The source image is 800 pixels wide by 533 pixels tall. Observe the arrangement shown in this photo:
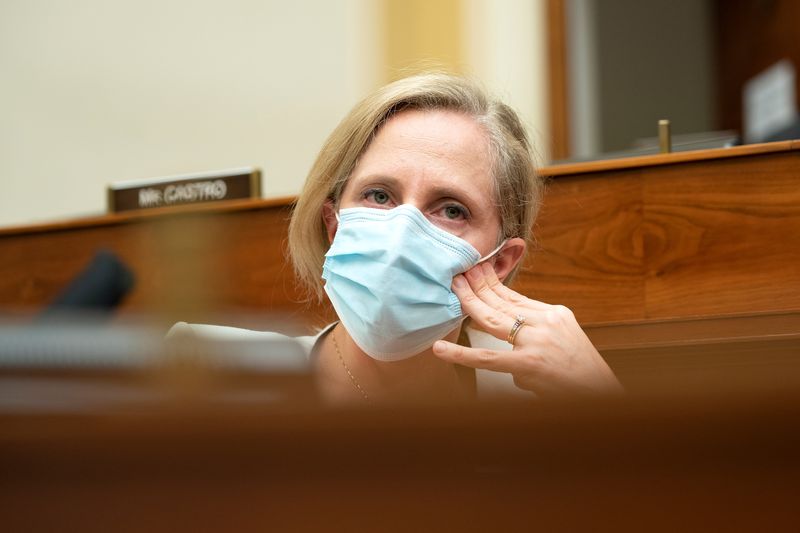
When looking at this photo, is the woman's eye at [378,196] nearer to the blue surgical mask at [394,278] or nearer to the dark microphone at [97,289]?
the blue surgical mask at [394,278]

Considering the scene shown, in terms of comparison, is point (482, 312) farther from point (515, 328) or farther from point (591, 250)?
point (591, 250)

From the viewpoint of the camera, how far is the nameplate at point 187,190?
1.55 m

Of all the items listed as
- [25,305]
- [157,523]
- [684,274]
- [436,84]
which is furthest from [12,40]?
[157,523]

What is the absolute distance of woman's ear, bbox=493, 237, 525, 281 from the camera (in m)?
1.21

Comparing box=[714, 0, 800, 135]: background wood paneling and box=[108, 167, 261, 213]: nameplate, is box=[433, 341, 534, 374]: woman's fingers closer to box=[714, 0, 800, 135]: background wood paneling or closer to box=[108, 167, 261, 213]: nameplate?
box=[108, 167, 261, 213]: nameplate

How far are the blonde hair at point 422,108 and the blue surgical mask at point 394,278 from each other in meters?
0.09

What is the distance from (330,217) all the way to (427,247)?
0.57 ft

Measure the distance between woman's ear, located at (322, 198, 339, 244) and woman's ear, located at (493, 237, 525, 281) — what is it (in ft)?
0.69

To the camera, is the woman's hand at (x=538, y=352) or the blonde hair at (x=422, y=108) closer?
the woman's hand at (x=538, y=352)

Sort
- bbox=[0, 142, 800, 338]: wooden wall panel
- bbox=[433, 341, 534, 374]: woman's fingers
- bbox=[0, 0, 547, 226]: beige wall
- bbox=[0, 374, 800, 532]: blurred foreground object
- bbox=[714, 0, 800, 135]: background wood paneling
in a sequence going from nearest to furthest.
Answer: bbox=[0, 374, 800, 532]: blurred foreground object → bbox=[433, 341, 534, 374]: woman's fingers → bbox=[0, 142, 800, 338]: wooden wall panel → bbox=[0, 0, 547, 226]: beige wall → bbox=[714, 0, 800, 135]: background wood paneling

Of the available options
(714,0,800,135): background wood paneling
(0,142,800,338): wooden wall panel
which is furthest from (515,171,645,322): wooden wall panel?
(714,0,800,135): background wood paneling

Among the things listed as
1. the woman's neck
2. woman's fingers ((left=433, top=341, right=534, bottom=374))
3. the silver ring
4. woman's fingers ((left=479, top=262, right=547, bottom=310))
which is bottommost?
the woman's neck

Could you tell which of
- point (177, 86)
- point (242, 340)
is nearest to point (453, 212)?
point (242, 340)

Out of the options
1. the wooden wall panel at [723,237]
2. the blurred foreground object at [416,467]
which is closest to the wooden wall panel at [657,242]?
the wooden wall panel at [723,237]
